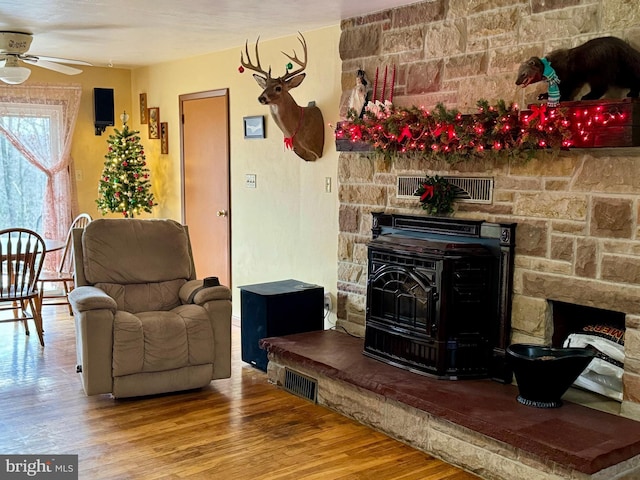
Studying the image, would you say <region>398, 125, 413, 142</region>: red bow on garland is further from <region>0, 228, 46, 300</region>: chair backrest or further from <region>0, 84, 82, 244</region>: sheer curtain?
<region>0, 84, 82, 244</region>: sheer curtain

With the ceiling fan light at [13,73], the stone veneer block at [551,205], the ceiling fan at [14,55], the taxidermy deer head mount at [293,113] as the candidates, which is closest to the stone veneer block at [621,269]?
the stone veneer block at [551,205]

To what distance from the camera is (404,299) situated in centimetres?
398

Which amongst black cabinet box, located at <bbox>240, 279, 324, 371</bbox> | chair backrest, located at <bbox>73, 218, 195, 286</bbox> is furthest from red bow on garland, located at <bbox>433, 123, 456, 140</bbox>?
chair backrest, located at <bbox>73, 218, 195, 286</bbox>

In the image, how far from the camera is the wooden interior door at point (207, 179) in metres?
6.24

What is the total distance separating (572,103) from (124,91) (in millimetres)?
5566

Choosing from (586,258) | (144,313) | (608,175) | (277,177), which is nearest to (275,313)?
(144,313)

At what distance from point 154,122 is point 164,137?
262 mm

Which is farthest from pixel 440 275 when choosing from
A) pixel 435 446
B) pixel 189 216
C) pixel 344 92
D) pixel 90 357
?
pixel 189 216

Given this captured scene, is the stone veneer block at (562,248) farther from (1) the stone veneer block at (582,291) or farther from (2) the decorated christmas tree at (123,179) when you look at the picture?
(2) the decorated christmas tree at (123,179)

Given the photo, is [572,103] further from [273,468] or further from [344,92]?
[273,468]

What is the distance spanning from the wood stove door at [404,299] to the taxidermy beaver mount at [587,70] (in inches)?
44.9

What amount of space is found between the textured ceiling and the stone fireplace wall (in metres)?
0.33

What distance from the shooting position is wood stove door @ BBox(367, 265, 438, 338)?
12.4 ft

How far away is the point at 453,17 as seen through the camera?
4.00m
